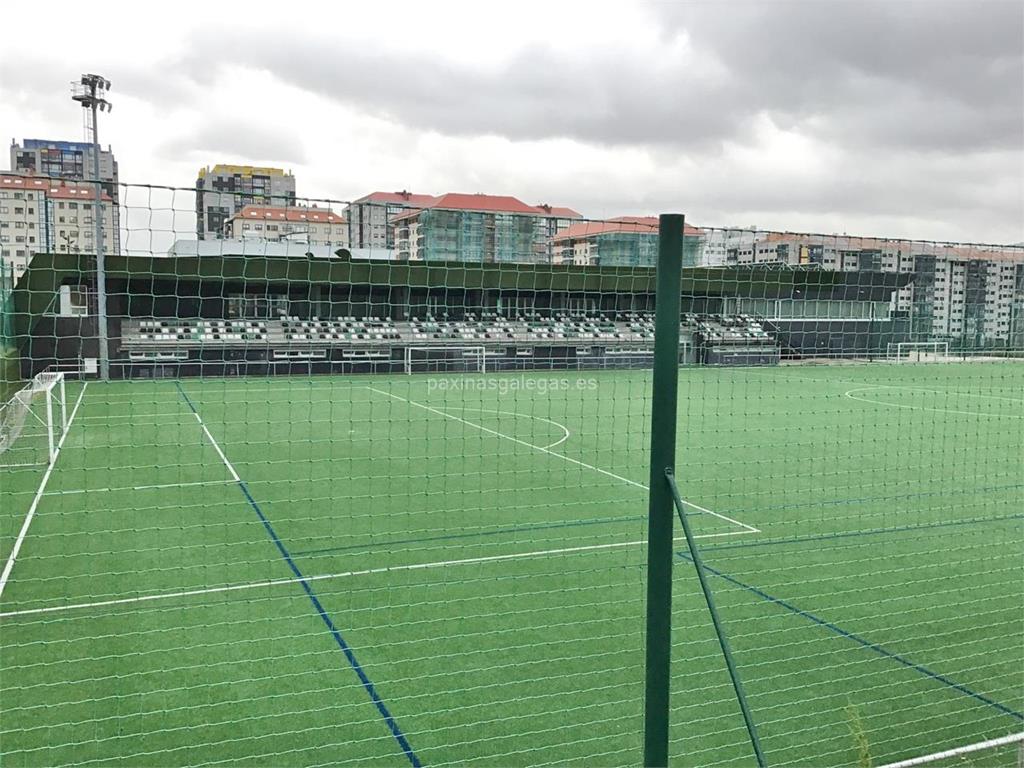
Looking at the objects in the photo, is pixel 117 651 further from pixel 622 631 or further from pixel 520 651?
pixel 622 631

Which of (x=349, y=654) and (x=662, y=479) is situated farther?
(x=349, y=654)

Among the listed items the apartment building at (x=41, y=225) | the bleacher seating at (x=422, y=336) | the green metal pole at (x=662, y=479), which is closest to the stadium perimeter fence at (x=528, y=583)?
the green metal pole at (x=662, y=479)

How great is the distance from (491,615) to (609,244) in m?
2.94

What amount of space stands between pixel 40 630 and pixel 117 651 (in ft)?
2.68

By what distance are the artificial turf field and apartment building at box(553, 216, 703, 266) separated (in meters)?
1.47

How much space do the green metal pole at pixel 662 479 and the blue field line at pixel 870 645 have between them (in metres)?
2.90

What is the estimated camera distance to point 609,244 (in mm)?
5008

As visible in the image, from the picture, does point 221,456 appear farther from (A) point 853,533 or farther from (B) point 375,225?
(B) point 375,225

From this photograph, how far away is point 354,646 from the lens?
5.53m

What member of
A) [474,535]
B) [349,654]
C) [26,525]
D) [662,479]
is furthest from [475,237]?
[26,525]

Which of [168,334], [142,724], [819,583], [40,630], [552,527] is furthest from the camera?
[168,334]

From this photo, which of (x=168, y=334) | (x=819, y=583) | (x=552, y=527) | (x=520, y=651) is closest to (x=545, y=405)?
(x=168, y=334)

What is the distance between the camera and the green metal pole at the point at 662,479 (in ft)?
9.17
